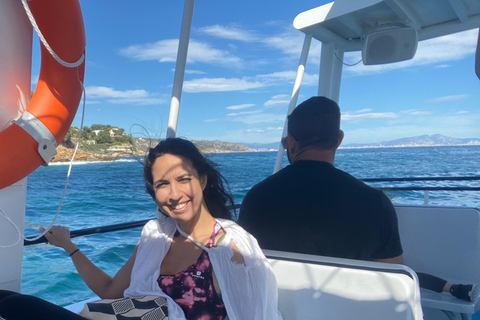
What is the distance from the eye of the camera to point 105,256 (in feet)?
22.7

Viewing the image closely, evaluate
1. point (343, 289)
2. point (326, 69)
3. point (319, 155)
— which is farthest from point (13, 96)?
point (326, 69)

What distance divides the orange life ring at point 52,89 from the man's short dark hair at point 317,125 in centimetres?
82

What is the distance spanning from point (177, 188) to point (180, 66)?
1004 millimetres

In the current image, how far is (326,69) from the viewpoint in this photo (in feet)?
11.1

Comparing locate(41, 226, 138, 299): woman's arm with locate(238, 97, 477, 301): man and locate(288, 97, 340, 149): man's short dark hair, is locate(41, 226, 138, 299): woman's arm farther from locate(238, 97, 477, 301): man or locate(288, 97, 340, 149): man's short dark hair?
locate(288, 97, 340, 149): man's short dark hair

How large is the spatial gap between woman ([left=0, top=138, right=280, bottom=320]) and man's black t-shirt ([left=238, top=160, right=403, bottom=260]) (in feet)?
0.49

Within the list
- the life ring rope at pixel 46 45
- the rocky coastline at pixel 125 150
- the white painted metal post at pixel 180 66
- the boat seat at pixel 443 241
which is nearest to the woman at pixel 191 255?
the rocky coastline at pixel 125 150

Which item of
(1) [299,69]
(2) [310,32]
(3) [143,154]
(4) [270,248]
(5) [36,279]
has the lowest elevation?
(5) [36,279]

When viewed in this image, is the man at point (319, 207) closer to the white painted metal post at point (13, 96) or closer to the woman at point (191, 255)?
the woman at point (191, 255)

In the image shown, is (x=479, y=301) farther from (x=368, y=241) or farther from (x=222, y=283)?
(x=222, y=283)

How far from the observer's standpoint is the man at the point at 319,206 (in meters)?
1.24

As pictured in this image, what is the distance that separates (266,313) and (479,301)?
123cm

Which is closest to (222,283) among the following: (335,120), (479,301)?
(335,120)

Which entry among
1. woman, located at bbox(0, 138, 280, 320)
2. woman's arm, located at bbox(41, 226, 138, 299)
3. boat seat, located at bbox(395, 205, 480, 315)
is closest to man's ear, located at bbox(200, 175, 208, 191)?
woman, located at bbox(0, 138, 280, 320)
